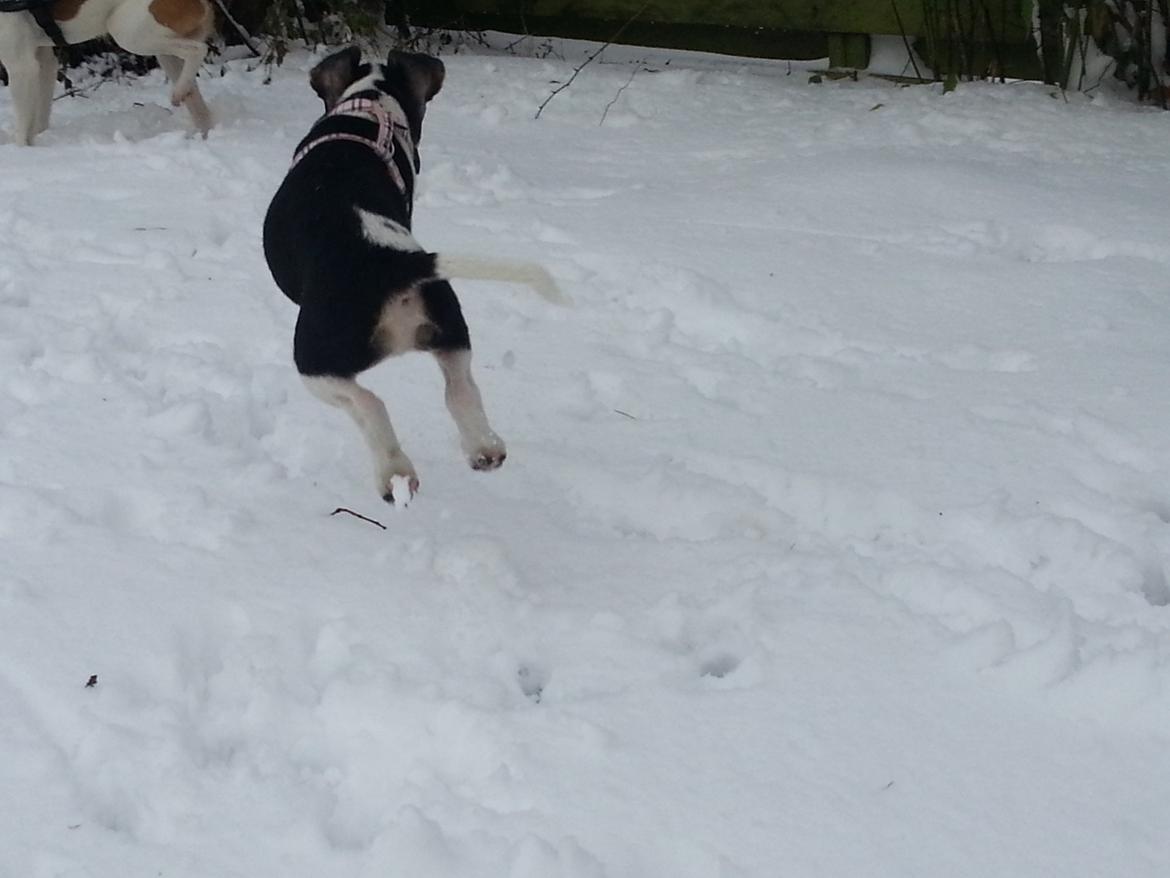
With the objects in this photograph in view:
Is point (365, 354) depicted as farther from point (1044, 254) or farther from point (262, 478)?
point (1044, 254)

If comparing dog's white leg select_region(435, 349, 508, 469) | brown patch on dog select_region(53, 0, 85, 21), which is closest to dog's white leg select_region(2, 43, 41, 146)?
brown patch on dog select_region(53, 0, 85, 21)

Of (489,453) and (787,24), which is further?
(787,24)

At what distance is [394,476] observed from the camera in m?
2.46

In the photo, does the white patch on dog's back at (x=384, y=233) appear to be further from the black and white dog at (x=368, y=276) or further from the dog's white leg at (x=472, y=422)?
the dog's white leg at (x=472, y=422)

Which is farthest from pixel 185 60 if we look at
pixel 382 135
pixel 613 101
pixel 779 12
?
pixel 779 12

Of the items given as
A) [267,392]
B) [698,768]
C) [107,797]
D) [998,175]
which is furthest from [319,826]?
[998,175]

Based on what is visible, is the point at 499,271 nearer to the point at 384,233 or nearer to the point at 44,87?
the point at 384,233

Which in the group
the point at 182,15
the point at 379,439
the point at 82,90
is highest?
the point at 182,15

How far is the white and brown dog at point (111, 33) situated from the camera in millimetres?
→ 5141

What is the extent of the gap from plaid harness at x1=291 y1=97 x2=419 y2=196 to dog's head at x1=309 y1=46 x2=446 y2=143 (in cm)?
12

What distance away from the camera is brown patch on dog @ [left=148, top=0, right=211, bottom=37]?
5152 mm

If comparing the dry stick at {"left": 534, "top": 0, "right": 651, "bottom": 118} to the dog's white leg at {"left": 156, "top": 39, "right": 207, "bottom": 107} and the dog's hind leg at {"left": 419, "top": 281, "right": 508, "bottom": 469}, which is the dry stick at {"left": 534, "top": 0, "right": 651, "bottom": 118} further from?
the dog's hind leg at {"left": 419, "top": 281, "right": 508, "bottom": 469}

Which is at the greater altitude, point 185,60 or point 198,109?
point 185,60

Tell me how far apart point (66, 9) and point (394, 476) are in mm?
3839
